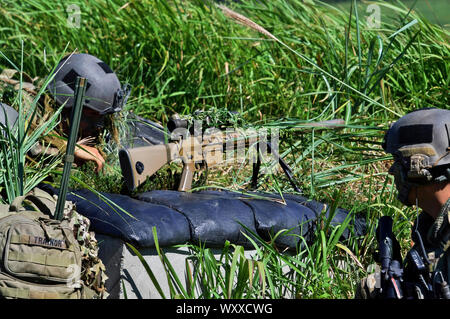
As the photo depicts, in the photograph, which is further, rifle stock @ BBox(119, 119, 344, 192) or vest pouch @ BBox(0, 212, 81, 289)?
rifle stock @ BBox(119, 119, 344, 192)

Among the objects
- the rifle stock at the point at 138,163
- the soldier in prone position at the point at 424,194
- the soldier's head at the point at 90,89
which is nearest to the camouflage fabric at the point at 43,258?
the rifle stock at the point at 138,163

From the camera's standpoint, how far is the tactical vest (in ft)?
9.94

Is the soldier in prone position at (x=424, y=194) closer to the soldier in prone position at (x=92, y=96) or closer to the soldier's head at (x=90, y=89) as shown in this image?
the soldier in prone position at (x=92, y=96)

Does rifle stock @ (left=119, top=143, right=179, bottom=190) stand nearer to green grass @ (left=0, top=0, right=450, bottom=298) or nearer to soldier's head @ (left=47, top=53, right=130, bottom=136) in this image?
green grass @ (left=0, top=0, right=450, bottom=298)

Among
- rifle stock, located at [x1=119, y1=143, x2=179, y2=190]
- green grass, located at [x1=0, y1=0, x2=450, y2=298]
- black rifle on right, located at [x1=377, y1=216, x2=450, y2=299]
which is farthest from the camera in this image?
green grass, located at [x1=0, y1=0, x2=450, y2=298]

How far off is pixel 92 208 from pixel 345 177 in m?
2.01

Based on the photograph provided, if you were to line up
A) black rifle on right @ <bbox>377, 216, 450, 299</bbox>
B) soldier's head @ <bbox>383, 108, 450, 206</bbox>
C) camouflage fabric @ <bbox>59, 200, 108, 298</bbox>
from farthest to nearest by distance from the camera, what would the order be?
1. camouflage fabric @ <bbox>59, 200, 108, 298</bbox>
2. soldier's head @ <bbox>383, 108, 450, 206</bbox>
3. black rifle on right @ <bbox>377, 216, 450, 299</bbox>

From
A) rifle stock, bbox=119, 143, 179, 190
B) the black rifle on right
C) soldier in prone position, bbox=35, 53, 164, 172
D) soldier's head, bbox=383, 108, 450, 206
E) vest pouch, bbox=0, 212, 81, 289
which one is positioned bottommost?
the black rifle on right

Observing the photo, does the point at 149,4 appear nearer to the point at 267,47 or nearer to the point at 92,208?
the point at 267,47

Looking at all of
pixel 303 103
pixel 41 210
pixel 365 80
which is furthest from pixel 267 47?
pixel 41 210

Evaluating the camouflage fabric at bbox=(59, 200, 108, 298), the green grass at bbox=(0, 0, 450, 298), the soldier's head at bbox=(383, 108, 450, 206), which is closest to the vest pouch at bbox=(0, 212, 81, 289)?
the camouflage fabric at bbox=(59, 200, 108, 298)

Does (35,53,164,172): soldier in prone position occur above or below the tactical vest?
above

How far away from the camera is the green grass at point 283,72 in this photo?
4953 mm

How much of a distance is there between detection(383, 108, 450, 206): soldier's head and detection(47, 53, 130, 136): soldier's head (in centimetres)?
241
